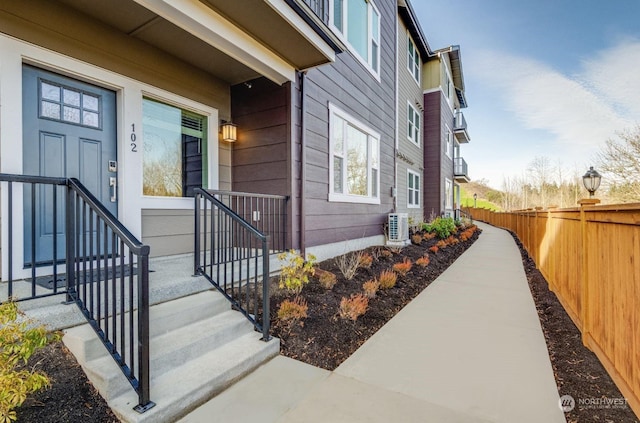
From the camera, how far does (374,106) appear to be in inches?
281

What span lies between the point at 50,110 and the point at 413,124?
35.0 ft

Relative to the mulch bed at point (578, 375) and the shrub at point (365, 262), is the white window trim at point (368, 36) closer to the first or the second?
the shrub at point (365, 262)

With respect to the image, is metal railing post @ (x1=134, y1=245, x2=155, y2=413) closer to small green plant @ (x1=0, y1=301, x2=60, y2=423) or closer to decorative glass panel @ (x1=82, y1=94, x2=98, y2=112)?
small green plant @ (x1=0, y1=301, x2=60, y2=423)

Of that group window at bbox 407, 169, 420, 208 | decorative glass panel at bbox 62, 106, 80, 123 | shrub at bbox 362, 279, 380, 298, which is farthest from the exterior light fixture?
decorative glass panel at bbox 62, 106, 80, 123

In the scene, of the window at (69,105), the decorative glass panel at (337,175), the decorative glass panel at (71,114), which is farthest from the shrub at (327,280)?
the decorative glass panel at (71,114)

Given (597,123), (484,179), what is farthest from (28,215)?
(484,179)

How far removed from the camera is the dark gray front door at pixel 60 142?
2.89m

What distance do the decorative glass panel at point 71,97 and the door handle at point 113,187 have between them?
2.65 feet

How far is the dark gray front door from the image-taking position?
9.49 feet

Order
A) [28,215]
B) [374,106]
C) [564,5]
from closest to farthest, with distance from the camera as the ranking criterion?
[28,215] < [374,106] < [564,5]

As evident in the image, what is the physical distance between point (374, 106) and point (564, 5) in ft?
25.9

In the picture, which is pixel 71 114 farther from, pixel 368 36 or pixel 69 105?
pixel 368 36

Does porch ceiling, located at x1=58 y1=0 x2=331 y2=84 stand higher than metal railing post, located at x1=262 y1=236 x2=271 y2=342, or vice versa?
porch ceiling, located at x1=58 y1=0 x2=331 y2=84

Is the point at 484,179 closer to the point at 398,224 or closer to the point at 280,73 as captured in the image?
the point at 398,224
